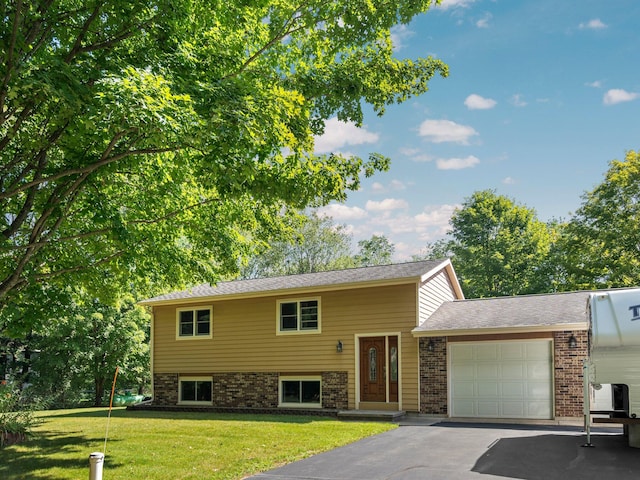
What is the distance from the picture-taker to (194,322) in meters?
22.0

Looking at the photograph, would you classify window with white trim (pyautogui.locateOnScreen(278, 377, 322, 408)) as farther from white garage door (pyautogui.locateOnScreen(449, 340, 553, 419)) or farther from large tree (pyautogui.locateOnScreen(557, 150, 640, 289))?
large tree (pyautogui.locateOnScreen(557, 150, 640, 289))

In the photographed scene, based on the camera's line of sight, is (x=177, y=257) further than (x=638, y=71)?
No

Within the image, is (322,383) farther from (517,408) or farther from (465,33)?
(465,33)

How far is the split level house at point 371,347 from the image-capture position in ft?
51.8

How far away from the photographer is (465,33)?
51.4 ft

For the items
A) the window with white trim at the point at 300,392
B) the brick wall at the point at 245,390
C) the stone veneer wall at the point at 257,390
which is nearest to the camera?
the stone veneer wall at the point at 257,390

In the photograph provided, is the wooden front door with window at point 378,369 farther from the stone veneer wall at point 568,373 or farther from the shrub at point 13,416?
the shrub at point 13,416

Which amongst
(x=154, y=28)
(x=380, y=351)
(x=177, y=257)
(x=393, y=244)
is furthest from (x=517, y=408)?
(x=393, y=244)

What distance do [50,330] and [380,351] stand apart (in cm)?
1795

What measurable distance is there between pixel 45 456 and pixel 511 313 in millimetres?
12738

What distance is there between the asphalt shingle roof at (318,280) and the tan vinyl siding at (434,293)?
0.57 meters

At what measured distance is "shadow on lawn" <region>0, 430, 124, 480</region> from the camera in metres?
8.98

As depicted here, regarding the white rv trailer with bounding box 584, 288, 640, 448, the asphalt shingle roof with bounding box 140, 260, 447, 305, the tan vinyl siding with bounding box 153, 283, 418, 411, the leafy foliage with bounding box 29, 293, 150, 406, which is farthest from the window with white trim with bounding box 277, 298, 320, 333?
the leafy foliage with bounding box 29, 293, 150, 406

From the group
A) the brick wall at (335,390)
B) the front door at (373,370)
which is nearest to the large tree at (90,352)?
the brick wall at (335,390)
